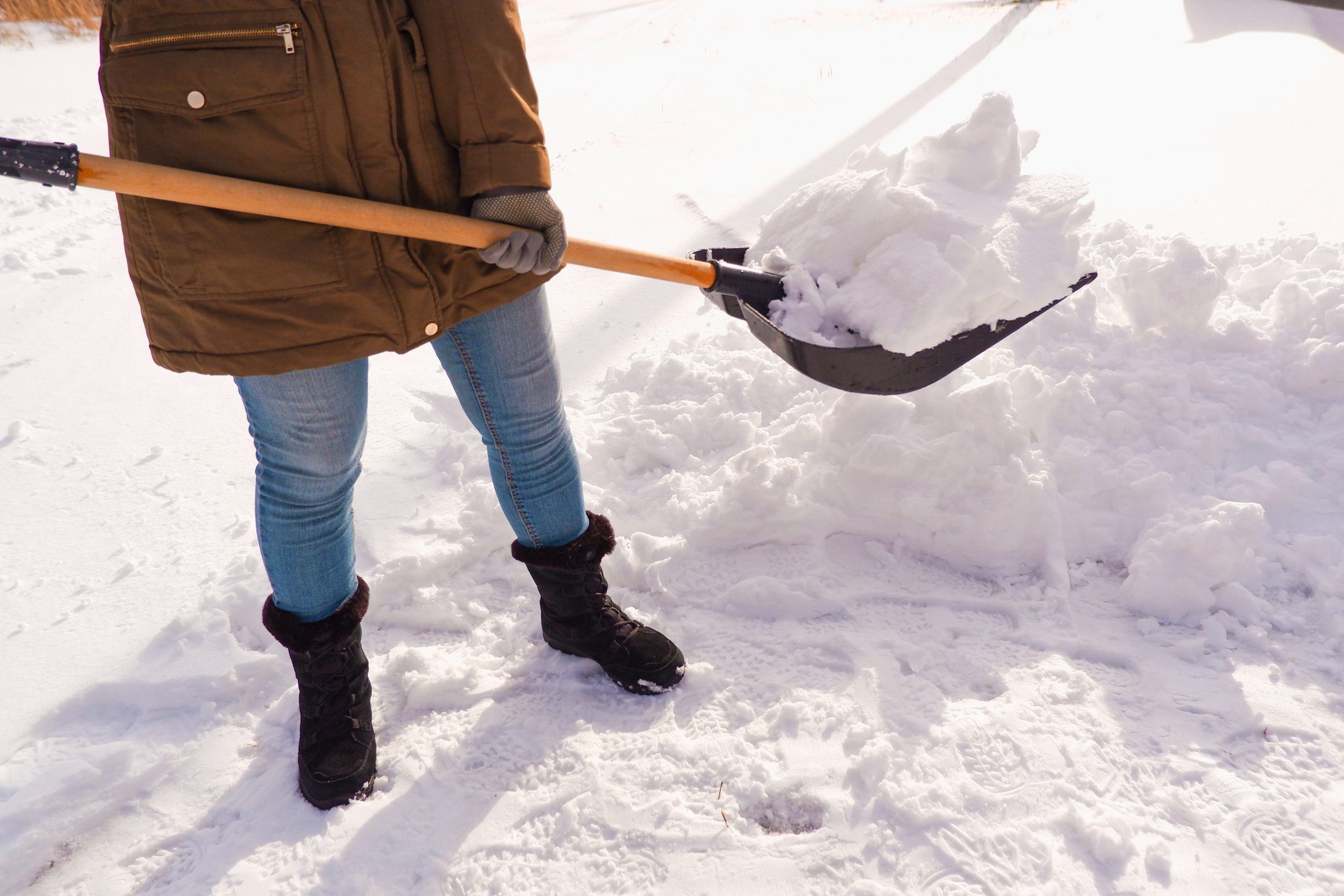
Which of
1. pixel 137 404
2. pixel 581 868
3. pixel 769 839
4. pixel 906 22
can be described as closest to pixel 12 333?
pixel 137 404

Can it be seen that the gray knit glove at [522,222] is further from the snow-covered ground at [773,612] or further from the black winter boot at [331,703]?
the snow-covered ground at [773,612]

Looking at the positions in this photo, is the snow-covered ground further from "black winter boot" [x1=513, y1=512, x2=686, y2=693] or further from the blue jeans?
the blue jeans

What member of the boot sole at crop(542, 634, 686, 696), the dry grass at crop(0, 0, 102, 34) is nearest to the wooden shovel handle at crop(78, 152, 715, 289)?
the boot sole at crop(542, 634, 686, 696)

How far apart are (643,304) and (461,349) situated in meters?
1.76

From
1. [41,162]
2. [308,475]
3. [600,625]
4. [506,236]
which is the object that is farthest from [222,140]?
[600,625]

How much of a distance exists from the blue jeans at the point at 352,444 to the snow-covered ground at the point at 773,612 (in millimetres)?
400

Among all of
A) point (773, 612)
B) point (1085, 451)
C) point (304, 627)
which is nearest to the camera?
point (304, 627)

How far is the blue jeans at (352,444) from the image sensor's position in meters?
1.28

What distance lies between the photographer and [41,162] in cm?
111

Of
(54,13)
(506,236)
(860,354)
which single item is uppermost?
(54,13)

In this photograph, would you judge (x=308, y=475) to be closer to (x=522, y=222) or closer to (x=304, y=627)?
(x=304, y=627)

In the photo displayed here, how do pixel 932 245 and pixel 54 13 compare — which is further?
pixel 54 13

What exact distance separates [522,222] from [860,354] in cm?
76

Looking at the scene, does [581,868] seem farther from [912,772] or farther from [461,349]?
[461,349]
